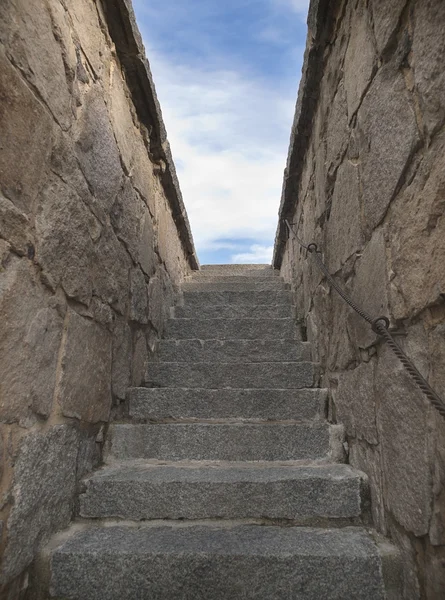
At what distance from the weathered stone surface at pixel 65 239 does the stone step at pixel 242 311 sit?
1.75 metres

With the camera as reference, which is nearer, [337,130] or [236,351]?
[337,130]

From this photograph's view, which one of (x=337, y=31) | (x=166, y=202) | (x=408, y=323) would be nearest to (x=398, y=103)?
(x=408, y=323)

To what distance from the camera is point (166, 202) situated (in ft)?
11.7

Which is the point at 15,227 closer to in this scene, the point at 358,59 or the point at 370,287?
the point at 370,287

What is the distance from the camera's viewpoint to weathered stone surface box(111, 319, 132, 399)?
200cm

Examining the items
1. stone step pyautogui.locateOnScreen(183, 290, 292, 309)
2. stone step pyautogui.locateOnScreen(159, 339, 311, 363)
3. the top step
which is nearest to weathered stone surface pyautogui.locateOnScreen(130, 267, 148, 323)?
stone step pyautogui.locateOnScreen(159, 339, 311, 363)

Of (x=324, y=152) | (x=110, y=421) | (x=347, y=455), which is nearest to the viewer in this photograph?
(x=347, y=455)

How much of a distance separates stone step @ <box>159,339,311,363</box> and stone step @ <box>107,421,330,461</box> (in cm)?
77

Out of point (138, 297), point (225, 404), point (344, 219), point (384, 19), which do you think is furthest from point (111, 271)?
point (384, 19)

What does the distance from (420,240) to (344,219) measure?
2.50 feet

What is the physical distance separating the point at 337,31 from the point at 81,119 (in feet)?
4.54

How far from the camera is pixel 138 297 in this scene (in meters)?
2.44

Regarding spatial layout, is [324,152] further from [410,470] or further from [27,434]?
[27,434]

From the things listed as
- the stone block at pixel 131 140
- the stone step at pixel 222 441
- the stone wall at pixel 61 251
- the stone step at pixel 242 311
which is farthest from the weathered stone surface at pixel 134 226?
the stone step at pixel 222 441
